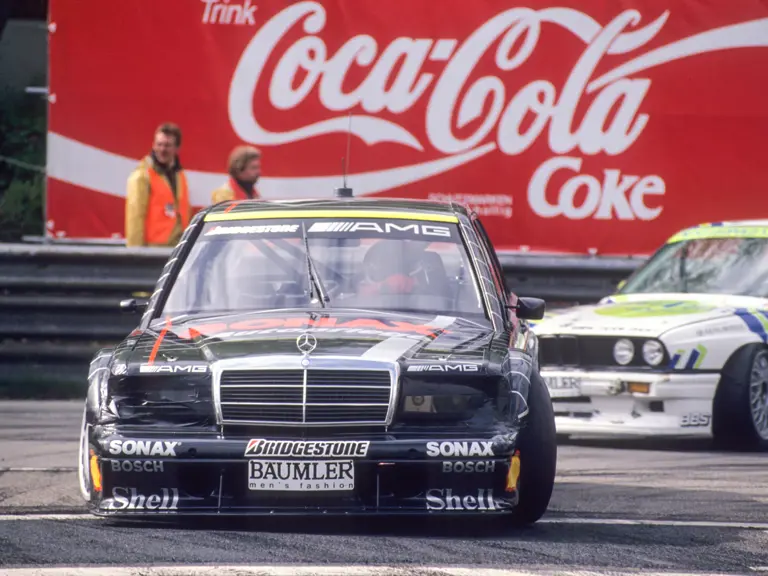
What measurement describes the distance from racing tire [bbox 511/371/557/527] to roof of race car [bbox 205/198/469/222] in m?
1.49

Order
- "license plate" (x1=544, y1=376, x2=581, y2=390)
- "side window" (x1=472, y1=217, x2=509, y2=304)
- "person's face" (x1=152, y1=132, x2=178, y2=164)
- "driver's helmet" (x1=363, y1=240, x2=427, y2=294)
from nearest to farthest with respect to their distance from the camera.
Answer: "driver's helmet" (x1=363, y1=240, x2=427, y2=294) → "side window" (x1=472, y1=217, x2=509, y2=304) → "license plate" (x1=544, y1=376, x2=581, y2=390) → "person's face" (x1=152, y1=132, x2=178, y2=164)

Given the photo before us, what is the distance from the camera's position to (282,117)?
13.9 meters

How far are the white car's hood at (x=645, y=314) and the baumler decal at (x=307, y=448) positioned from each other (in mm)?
4431

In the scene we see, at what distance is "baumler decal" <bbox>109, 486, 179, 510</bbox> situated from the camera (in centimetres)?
680

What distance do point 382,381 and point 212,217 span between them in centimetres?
197

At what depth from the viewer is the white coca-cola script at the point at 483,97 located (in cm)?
1392

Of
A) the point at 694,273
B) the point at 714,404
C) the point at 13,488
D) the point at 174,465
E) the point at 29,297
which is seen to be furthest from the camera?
the point at 29,297

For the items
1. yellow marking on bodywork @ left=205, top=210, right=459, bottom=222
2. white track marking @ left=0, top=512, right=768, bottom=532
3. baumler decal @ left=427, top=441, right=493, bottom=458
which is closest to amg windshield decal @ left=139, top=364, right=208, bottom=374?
white track marking @ left=0, top=512, right=768, bottom=532

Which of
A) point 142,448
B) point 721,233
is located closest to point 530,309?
point 142,448

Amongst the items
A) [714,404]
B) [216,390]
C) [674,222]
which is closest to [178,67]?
[674,222]

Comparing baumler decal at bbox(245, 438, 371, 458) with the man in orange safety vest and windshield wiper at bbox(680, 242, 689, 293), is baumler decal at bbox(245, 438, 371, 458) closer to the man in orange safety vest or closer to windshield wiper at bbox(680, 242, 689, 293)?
windshield wiper at bbox(680, 242, 689, 293)

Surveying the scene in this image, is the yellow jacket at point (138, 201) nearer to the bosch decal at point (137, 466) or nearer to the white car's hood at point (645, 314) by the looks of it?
the white car's hood at point (645, 314)

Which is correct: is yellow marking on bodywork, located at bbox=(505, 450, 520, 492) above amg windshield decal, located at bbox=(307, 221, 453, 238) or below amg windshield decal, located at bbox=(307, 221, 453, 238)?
Result: below

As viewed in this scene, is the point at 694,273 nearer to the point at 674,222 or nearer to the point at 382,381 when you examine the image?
the point at 674,222
